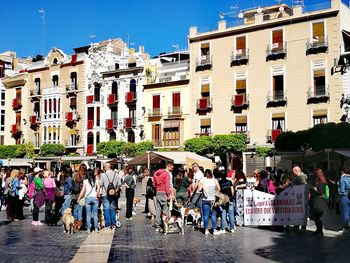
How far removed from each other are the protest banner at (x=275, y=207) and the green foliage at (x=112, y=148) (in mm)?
37977

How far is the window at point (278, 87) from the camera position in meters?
44.0

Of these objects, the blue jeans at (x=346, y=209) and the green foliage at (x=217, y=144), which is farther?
the green foliage at (x=217, y=144)

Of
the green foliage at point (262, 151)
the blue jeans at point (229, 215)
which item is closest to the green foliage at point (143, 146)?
the green foliage at point (262, 151)

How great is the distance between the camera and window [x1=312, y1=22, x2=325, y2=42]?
42.2m

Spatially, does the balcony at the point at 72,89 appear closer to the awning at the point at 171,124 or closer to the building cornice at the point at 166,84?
the building cornice at the point at 166,84

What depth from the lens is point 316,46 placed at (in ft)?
138

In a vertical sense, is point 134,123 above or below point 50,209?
above

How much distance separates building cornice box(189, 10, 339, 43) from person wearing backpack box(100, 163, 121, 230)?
106 ft

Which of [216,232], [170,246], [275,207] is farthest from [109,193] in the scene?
[275,207]

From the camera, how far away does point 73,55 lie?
59.9 metres

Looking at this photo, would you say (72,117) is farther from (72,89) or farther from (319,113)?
(319,113)

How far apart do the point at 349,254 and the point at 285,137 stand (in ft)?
82.4

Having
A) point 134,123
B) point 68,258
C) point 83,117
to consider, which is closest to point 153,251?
point 68,258

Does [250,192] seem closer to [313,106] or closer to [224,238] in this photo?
[224,238]
